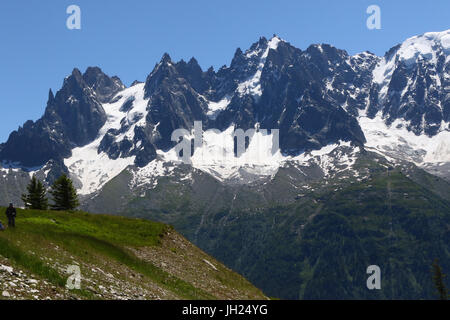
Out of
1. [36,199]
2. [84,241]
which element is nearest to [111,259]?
[84,241]

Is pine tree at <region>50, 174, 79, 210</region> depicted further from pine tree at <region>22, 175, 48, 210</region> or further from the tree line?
pine tree at <region>22, 175, 48, 210</region>

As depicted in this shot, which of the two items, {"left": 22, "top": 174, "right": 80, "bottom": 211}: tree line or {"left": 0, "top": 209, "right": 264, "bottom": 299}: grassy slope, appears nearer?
{"left": 0, "top": 209, "right": 264, "bottom": 299}: grassy slope

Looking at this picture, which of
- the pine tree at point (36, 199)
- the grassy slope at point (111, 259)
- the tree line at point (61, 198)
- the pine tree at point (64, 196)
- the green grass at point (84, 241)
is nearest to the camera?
the grassy slope at point (111, 259)

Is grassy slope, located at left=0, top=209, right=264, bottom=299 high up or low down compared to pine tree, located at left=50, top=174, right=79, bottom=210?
down

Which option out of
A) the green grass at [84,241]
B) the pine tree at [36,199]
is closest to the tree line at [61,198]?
the pine tree at [36,199]

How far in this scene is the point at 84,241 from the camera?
1746 inches

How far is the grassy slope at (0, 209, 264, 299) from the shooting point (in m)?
30.9

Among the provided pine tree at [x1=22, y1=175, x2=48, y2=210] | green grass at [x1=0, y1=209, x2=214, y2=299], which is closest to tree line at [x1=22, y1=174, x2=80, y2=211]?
pine tree at [x1=22, y1=175, x2=48, y2=210]

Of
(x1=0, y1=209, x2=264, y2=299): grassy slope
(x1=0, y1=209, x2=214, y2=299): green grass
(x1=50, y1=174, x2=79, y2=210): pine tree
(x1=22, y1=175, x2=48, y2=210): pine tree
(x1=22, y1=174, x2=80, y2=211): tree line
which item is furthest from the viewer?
(x1=22, y1=175, x2=48, y2=210): pine tree

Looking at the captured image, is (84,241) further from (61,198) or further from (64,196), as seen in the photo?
(61,198)

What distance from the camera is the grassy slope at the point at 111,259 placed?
30.9 meters

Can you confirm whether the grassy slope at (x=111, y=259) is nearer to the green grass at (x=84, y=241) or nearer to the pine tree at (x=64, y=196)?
the green grass at (x=84, y=241)

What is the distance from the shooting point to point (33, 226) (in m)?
46.3
